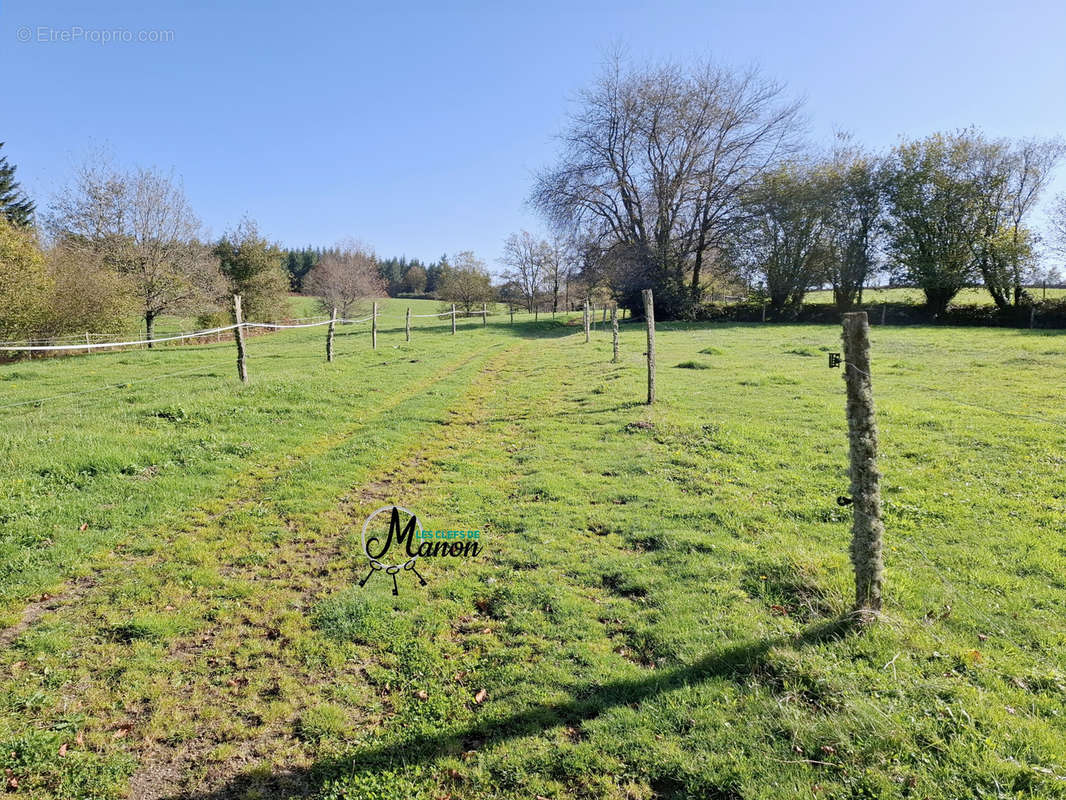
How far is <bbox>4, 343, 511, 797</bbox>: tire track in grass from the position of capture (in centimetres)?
335

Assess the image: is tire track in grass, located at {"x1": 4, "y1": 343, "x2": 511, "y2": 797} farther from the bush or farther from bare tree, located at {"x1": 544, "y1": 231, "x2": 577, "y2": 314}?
bare tree, located at {"x1": 544, "y1": 231, "x2": 577, "y2": 314}

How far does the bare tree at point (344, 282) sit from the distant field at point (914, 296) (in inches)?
1850

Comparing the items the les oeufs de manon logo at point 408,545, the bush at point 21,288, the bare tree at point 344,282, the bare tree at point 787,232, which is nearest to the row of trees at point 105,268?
the bush at point 21,288

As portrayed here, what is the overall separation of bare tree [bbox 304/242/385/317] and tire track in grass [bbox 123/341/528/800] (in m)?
52.3

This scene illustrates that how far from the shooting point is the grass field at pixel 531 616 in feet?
9.89

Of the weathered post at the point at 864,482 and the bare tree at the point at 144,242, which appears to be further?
the bare tree at the point at 144,242

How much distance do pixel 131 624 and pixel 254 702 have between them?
5.34ft

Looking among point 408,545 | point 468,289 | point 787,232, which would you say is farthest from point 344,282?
point 408,545

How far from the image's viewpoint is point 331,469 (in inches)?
315

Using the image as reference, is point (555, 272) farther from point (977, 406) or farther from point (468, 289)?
point (977, 406)

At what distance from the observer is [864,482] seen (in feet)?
13.2

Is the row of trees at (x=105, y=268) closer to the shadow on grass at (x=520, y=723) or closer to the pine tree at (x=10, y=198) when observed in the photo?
the pine tree at (x=10, y=198)

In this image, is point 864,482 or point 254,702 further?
point 864,482

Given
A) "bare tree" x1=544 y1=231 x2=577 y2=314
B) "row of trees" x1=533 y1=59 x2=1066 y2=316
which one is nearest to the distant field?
"row of trees" x1=533 y1=59 x2=1066 y2=316
